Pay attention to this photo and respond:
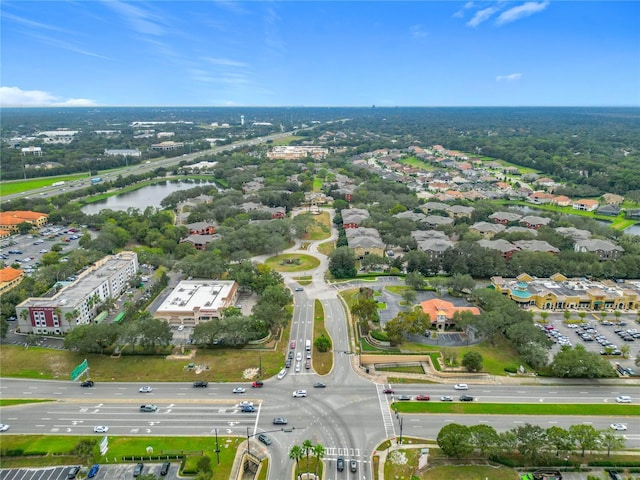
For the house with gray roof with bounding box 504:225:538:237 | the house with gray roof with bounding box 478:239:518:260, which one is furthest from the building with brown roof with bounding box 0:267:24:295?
the house with gray roof with bounding box 504:225:538:237

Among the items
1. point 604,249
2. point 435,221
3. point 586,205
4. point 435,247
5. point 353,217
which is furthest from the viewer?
point 586,205

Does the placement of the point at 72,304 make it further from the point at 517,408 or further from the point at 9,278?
the point at 517,408

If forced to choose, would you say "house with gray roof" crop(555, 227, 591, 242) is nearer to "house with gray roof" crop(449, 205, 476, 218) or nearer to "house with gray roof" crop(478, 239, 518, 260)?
"house with gray roof" crop(478, 239, 518, 260)

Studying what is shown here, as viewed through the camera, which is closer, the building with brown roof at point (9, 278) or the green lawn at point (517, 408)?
the green lawn at point (517, 408)

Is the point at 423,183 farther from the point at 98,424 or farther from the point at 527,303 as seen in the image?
the point at 98,424

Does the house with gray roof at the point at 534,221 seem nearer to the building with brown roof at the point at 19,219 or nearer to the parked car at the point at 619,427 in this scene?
the parked car at the point at 619,427

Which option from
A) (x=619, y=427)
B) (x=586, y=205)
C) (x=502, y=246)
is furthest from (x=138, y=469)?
(x=586, y=205)

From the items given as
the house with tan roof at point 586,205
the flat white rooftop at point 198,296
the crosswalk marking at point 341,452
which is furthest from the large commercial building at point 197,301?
the house with tan roof at point 586,205

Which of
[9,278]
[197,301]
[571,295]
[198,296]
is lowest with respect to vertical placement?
[571,295]
